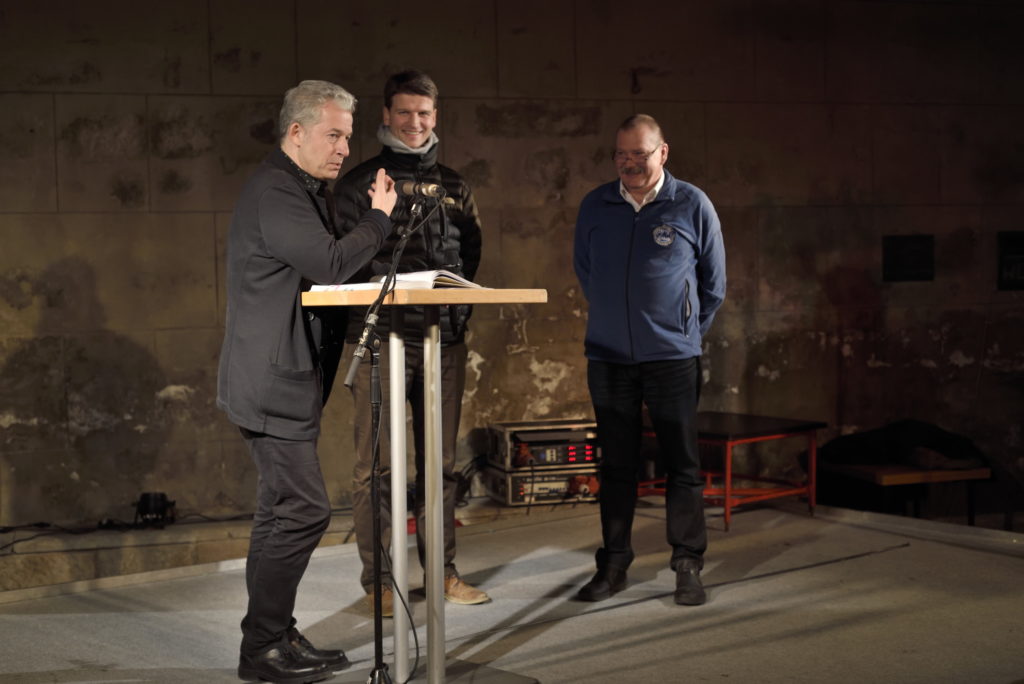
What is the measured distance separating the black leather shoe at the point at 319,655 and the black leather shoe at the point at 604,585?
999 millimetres

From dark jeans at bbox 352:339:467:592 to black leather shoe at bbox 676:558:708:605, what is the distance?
776 mm

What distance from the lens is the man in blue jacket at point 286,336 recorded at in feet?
8.83

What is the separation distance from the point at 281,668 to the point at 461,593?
0.92 meters

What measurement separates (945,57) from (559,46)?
2.40 metres

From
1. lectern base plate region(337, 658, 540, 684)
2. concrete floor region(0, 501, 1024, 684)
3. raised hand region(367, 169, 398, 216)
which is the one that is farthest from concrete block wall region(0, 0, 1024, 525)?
raised hand region(367, 169, 398, 216)

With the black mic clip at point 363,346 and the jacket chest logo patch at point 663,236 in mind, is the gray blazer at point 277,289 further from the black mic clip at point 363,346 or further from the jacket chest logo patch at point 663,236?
the jacket chest logo patch at point 663,236

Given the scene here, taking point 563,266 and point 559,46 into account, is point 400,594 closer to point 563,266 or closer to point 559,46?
point 563,266

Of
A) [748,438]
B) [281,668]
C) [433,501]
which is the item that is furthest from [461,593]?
[748,438]

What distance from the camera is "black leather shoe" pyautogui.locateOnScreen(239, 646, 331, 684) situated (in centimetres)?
285

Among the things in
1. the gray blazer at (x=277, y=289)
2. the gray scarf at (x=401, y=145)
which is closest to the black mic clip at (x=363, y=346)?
the gray blazer at (x=277, y=289)

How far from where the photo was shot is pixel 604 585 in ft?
12.2

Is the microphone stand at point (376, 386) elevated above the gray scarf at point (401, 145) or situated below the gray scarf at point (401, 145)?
below

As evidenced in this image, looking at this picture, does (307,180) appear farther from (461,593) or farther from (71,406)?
(71,406)

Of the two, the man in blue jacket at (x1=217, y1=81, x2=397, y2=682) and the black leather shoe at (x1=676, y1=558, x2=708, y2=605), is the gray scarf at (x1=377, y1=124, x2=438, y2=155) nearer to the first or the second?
the man in blue jacket at (x1=217, y1=81, x2=397, y2=682)
